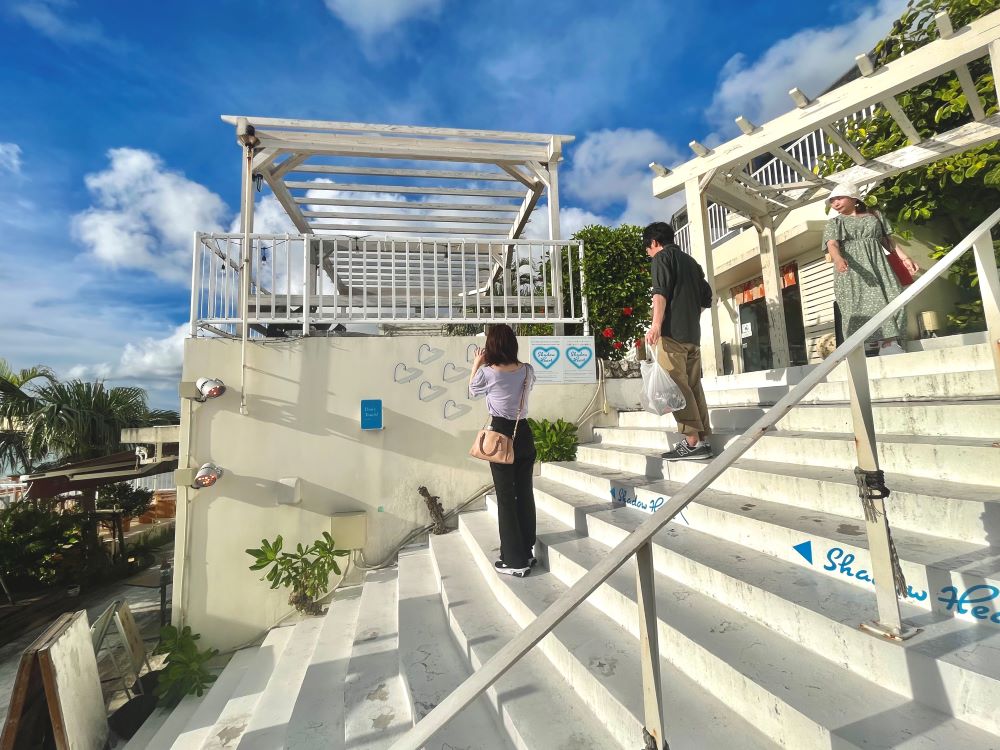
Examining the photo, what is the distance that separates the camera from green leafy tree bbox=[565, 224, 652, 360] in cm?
562

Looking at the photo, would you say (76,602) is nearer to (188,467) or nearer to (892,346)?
(188,467)

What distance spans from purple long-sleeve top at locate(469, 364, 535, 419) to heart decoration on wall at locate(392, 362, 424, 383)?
2.11 meters

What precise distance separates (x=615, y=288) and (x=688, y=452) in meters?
2.77

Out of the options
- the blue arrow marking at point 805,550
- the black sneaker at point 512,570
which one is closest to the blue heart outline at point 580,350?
the black sneaker at point 512,570

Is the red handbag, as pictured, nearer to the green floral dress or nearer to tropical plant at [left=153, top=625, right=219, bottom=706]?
the green floral dress

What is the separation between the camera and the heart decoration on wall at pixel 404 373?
4992 mm

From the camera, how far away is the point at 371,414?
4859 mm

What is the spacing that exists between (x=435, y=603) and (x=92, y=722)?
2715 millimetres

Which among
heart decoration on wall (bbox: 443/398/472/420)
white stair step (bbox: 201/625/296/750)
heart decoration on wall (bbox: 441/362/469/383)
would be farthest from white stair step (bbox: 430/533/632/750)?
heart decoration on wall (bbox: 441/362/469/383)

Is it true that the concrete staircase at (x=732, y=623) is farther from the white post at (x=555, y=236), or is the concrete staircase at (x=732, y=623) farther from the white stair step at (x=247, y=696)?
the white post at (x=555, y=236)

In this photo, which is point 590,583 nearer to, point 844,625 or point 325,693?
point 844,625

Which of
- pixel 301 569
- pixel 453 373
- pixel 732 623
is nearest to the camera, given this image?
pixel 732 623

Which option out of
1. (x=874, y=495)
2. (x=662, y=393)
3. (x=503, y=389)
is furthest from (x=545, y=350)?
(x=874, y=495)

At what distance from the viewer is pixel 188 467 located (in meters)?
4.44
